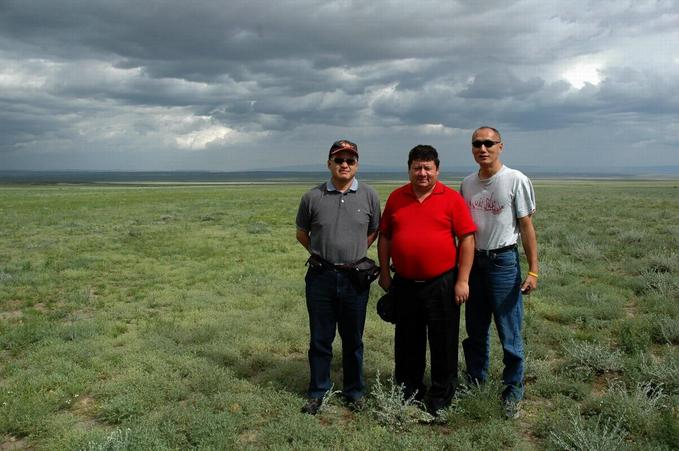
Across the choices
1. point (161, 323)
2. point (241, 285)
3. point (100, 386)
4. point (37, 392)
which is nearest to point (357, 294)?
point (100, 386)

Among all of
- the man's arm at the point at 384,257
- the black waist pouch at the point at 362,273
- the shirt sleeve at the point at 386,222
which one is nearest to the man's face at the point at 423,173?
the shirt sleeve at the point at 386,222

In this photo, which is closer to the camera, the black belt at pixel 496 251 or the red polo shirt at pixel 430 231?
the red polo shirt at pixel 430 231

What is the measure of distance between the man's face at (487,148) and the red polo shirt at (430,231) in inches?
16.0

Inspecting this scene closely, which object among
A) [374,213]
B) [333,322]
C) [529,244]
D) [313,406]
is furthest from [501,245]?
[313,406]

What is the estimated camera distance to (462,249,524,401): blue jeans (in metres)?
4.41

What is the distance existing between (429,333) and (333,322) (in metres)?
0.96

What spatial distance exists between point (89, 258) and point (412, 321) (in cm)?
1278

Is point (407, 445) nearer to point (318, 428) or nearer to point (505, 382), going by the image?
point (318, 428)

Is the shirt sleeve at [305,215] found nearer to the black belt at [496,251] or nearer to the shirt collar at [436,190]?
the shirt collar at [436,190]

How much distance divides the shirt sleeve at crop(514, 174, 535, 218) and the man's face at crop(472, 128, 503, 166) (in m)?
0.31

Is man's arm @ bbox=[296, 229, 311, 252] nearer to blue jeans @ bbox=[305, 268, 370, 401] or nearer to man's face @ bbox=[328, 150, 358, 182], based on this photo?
blue jeans @ bbox=[305, 268, 370, 401]

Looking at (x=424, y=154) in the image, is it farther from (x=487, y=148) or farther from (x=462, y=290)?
(x=462, y=290)

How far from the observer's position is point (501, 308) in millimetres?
4492

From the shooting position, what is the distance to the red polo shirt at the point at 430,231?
418 cm
